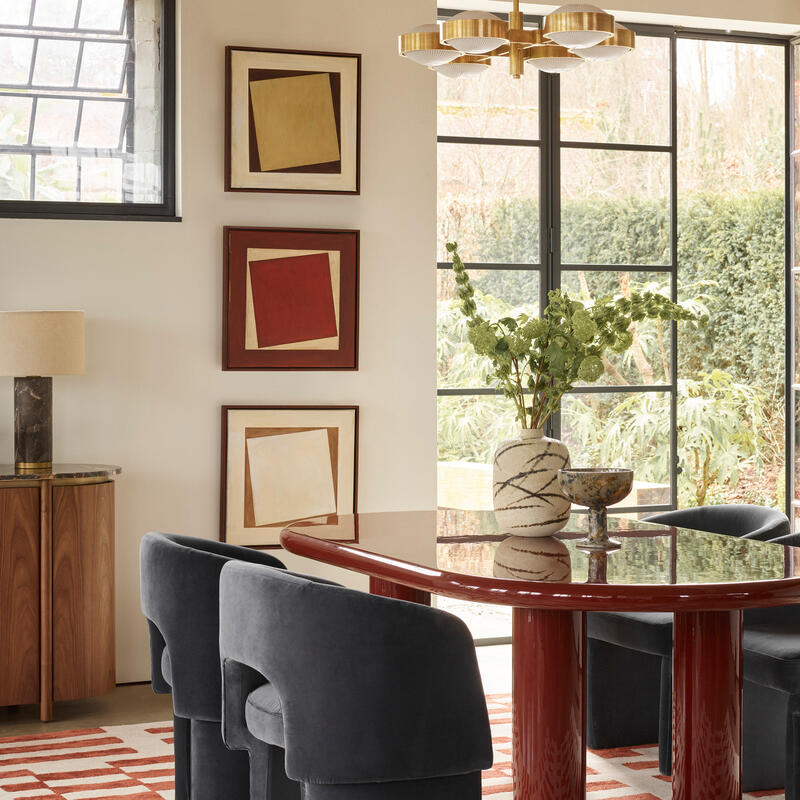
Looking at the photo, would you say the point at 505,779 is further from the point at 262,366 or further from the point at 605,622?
the point at 262,366

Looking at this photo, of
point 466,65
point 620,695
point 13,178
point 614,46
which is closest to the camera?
point 614,46

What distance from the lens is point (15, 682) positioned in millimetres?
4473

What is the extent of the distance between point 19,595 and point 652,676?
231 cm

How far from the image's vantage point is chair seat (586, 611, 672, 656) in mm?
3654

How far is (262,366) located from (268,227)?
1.95ft

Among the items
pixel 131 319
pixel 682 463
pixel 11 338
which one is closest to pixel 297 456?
pixel 131 319

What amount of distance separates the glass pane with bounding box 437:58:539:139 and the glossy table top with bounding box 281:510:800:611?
259 centimetres

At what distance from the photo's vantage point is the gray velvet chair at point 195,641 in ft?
9.47

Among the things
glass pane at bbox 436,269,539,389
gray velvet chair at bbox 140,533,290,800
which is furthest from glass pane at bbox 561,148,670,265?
gray velvet chair at bbox 140,533,290,800

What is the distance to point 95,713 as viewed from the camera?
4637 mm

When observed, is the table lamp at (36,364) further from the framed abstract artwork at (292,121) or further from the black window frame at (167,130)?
the framed abstract artwork at (292,121)

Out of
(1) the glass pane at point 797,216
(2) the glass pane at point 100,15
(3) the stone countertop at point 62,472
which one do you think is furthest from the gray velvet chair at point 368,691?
(1) the glass pane at point 797,216

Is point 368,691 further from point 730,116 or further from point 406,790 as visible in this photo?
point 730,116

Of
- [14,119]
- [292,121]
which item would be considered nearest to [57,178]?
[14,119]
